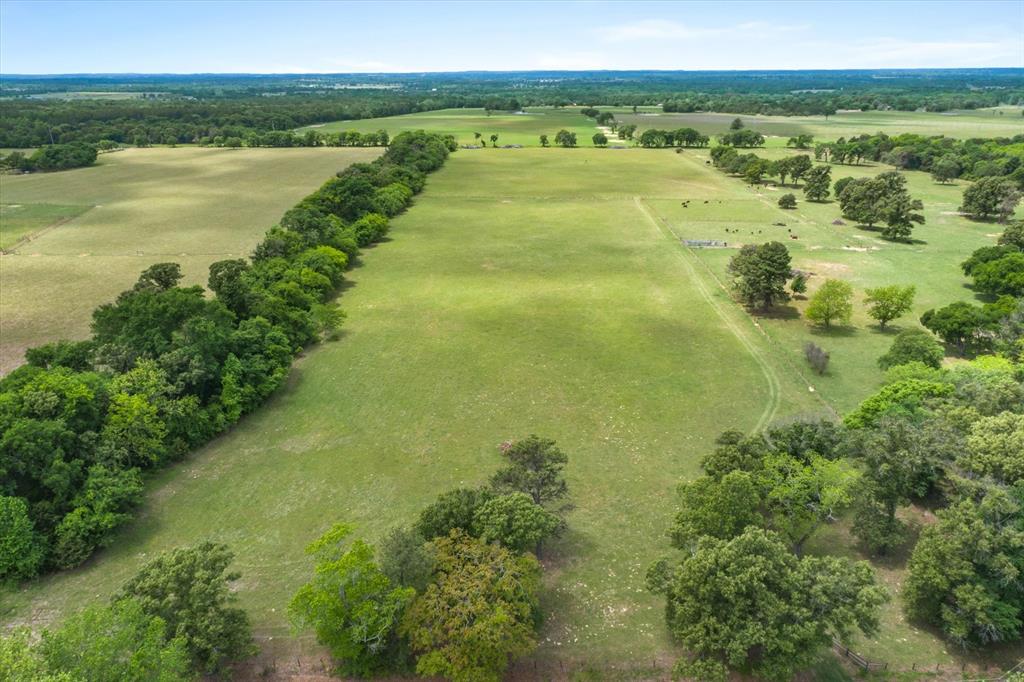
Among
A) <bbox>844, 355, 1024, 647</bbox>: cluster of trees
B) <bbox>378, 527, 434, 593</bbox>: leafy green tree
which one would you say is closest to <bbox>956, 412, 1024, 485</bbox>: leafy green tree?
<bbox>844, 355, 1024, 647</bbox>: cluster of trees

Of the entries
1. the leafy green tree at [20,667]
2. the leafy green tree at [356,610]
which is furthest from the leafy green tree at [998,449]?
the leafy green tree at [20,667]

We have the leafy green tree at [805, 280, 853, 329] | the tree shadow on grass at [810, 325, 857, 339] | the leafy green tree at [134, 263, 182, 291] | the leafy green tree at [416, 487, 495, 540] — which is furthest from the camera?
the leafy green tree at [134, 263, 182, 291]

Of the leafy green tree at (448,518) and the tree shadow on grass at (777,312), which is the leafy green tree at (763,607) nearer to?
the leafy green tree at (448,518)

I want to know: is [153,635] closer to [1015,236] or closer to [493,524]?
[493,524]

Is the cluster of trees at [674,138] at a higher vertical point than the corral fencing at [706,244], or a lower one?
higher

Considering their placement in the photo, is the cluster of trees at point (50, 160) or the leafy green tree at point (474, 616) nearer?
the leafy green tree at point (474, 616)

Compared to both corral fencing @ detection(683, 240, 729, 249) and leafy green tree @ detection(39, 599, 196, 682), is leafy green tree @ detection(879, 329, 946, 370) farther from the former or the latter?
leafy green tree @ detection(39, 599, 196, 682)

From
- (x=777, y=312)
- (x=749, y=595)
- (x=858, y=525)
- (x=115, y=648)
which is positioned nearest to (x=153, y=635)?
(x=115, y=648)
